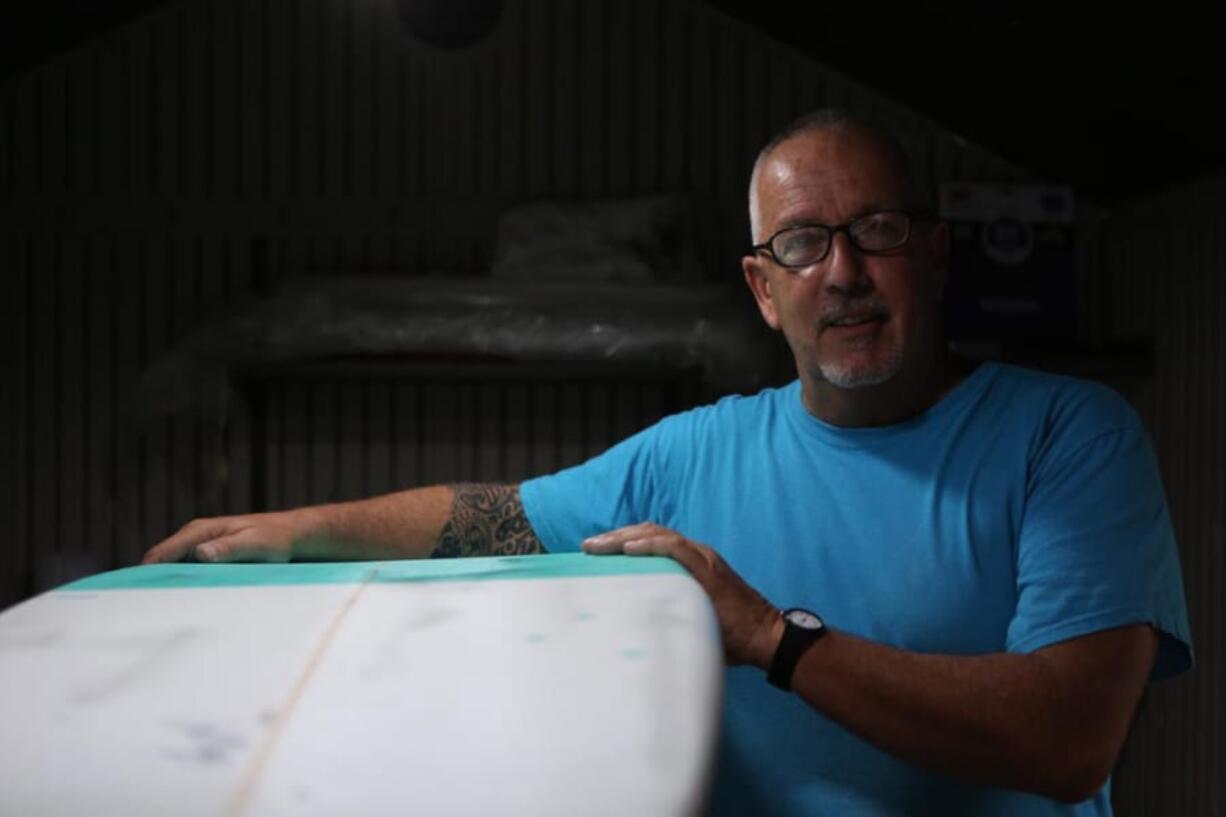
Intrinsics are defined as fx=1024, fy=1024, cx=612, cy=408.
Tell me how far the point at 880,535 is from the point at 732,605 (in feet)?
0.88

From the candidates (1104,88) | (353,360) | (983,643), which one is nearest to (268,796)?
(983,643)

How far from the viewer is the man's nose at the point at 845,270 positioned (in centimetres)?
119

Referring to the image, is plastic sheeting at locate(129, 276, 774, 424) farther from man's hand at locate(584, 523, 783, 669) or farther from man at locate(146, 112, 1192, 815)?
man's hand at locate(584, 523, 783, 669)

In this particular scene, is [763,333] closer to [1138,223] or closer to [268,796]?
[1138,223]

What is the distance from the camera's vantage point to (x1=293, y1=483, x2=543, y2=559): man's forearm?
131 centimetres

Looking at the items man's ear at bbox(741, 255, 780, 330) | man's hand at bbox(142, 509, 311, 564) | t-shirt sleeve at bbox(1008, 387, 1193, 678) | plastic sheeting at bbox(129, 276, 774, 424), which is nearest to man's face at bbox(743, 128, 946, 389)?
man's ear at bbox(741, 255, 780, 330)

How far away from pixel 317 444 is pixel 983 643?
2.49 metres

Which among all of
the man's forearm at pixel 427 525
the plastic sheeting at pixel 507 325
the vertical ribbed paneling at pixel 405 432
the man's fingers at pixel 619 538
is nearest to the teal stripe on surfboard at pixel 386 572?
the man's fingers at pixel 619 538

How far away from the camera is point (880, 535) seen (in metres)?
1.16

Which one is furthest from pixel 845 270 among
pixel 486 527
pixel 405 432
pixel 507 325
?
pixel 405 432

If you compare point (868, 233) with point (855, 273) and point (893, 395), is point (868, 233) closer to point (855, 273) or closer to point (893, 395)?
point (855, 273)

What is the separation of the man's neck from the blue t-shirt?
0.07ft

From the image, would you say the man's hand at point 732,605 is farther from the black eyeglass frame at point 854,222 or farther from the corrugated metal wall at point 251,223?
the corrugated metal wall at point 251,223

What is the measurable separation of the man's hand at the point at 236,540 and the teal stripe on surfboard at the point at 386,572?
10cm
